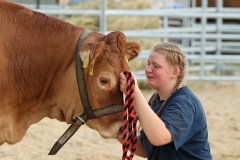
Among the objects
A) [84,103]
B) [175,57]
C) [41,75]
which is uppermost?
[175,57]

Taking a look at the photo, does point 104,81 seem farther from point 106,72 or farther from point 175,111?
point 175,111

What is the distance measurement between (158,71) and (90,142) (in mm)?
2695

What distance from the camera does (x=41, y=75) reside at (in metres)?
3.61

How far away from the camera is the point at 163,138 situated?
3338 mm

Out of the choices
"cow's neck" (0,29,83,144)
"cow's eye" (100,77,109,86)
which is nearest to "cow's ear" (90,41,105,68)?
"cow's eye" (100,77,109,86)

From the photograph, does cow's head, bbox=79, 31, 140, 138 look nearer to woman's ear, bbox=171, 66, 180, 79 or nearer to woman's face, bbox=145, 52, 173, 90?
woman's face, bbox=145, 52, 173, 90

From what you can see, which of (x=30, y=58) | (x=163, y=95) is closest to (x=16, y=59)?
(x=30, y=58)

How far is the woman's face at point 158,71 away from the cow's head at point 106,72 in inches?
6.7

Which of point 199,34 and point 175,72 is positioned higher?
point 175,72

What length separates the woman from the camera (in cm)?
341

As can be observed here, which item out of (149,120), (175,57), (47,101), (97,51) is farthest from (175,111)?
(47,101)

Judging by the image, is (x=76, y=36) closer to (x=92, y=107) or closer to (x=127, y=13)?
(x=92, y=107)

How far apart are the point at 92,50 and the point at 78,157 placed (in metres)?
2.28

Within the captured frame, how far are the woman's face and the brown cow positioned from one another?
12 cm
